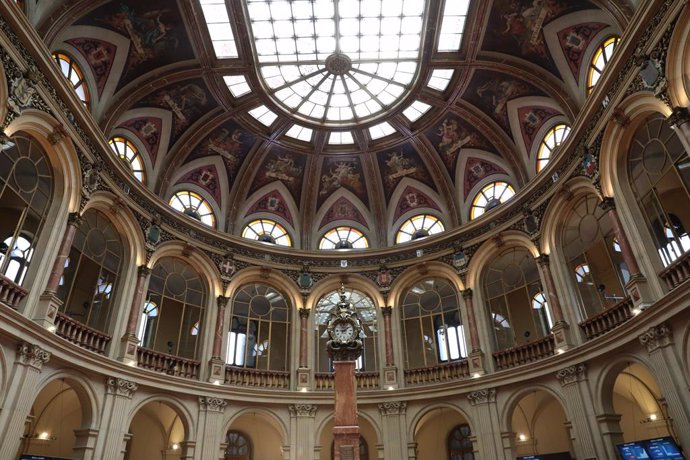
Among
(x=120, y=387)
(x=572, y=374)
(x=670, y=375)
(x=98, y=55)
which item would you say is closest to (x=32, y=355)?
(x=120, y=387)

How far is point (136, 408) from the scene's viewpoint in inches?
659

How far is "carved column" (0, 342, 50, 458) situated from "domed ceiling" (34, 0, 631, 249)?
873 centimetres

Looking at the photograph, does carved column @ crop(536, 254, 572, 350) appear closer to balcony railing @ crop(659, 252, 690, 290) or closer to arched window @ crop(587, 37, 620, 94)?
balcony railing @ crop(659, 252, 690, 290)

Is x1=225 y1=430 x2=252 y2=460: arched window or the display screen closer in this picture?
the display screen

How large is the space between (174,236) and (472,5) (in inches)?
598

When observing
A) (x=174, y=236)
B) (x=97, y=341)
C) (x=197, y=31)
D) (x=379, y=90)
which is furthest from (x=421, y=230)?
(x=97, y=341)

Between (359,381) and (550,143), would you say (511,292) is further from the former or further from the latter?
(359,381)

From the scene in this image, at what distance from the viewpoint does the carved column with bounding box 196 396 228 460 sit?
17.9 meters

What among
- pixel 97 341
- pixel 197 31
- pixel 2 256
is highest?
pixel 197 31

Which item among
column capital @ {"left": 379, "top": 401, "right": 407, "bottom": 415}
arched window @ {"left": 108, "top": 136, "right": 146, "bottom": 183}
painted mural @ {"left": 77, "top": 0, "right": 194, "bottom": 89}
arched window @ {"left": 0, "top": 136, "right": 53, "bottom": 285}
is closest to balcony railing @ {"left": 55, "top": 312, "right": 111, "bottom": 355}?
arched window @ {"left": 0, "top": 136, "right": 53, "bottom": 285}

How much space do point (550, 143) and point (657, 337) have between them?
9.65m

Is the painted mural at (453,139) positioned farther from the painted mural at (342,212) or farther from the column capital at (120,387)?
the column capital at (120,387)

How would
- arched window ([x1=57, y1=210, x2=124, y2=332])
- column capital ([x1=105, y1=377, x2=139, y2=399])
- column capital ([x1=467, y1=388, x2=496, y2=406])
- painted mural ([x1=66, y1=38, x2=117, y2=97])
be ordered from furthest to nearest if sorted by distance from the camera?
column capital ([x1=467, y1=388, x2=496, y2=406]) < arched window ([x1=57, y1=210, x2=124, y2=332]) < painted mural ([x1=66, y1=38, x2=117, y2=97]) < column capital ([x1=105, y1=377, x2=139, y2=399])

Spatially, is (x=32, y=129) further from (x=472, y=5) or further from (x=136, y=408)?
(x=472, y=5)
